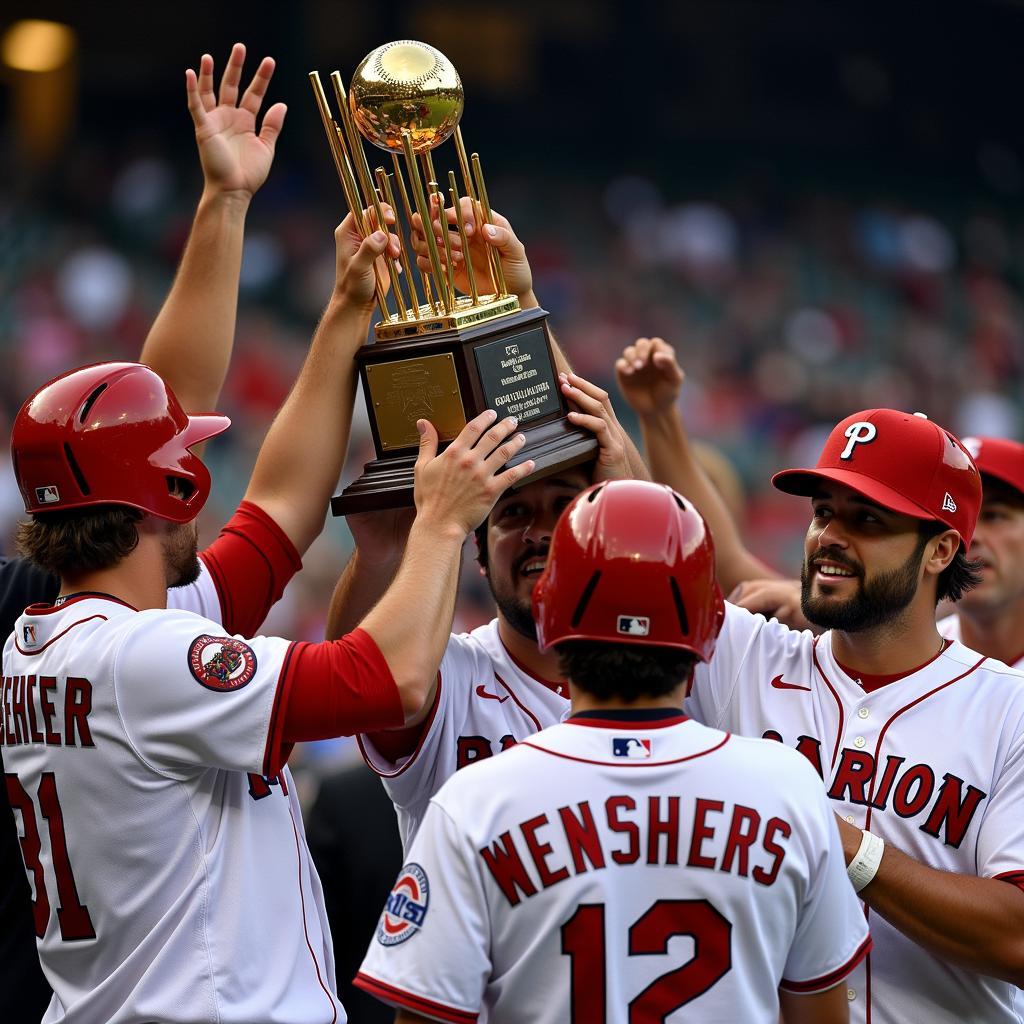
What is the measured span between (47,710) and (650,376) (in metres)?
2.02

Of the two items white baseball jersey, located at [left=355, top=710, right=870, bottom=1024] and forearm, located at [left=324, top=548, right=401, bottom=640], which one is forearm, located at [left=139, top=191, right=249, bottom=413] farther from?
white baseball jersey, located at [left=355, top=710, right=870, bottom=1024]

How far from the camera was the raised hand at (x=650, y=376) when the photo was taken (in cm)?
396

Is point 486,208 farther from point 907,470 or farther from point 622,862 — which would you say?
point 622,862

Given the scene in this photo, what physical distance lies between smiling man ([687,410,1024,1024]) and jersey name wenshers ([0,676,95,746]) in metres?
1.27

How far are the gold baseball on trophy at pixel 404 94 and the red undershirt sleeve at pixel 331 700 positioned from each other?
124 cm

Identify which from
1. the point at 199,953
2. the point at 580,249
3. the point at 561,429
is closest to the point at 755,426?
the point at 580,249

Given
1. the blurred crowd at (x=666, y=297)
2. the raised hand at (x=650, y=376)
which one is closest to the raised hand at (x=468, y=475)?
→ the raised hand at (x=650, y=376)

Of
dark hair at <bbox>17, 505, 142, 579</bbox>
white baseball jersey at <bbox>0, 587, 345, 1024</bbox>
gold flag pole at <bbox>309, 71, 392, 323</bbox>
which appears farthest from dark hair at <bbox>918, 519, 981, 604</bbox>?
dark hair at <bbox>17, 505, 142, 579</bbox>

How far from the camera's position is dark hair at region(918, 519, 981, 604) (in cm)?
300

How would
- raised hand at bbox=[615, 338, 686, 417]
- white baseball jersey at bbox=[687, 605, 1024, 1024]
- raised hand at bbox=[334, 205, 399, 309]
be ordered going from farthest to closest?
raised hand at bbox=[615, 338, 686, 417]
raised hand at bbox=[334, 205, 399, 309]
white baseball jersey at bbox=[687, 605, 1024, 1024]

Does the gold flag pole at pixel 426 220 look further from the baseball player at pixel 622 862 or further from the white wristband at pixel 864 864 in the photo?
the white wristband at pixel 864 864

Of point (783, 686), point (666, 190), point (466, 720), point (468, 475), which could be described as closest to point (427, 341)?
point (468, 475)

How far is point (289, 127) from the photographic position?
590 inches

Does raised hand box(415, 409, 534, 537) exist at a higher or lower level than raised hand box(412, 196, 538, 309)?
lower
